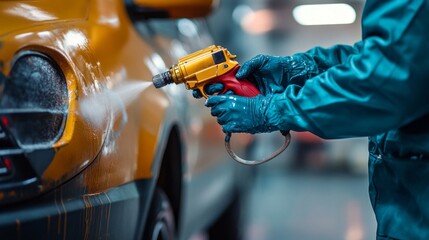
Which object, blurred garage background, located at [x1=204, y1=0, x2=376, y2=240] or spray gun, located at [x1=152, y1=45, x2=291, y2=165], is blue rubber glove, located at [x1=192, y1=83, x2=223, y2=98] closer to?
spray gun, located at [x1=152, y1=45, x2=291, y2=165]

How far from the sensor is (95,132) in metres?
2.16

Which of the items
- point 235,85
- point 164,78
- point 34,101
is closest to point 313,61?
point 235,85

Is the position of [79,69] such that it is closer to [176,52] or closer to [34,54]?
[34,54]

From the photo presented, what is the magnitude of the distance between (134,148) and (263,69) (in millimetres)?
521

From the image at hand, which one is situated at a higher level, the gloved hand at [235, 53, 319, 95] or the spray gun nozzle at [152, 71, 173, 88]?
the spray gun nozzle at [152, 71, 173, 88]

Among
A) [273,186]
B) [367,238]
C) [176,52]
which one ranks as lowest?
[273,186]

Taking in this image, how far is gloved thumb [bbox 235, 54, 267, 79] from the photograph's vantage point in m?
2.34

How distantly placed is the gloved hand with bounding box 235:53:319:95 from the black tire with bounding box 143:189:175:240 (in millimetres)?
733

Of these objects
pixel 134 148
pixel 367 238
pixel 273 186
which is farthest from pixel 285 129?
pixel 273 186

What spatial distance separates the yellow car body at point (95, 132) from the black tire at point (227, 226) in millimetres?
1938

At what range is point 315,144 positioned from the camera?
1071 centimetres

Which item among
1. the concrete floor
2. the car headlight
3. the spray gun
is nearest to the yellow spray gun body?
the spray gun

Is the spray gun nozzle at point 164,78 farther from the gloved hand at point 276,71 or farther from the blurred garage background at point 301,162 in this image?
the blurred garage background at point 301,162

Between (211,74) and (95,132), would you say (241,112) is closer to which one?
(211,74)
